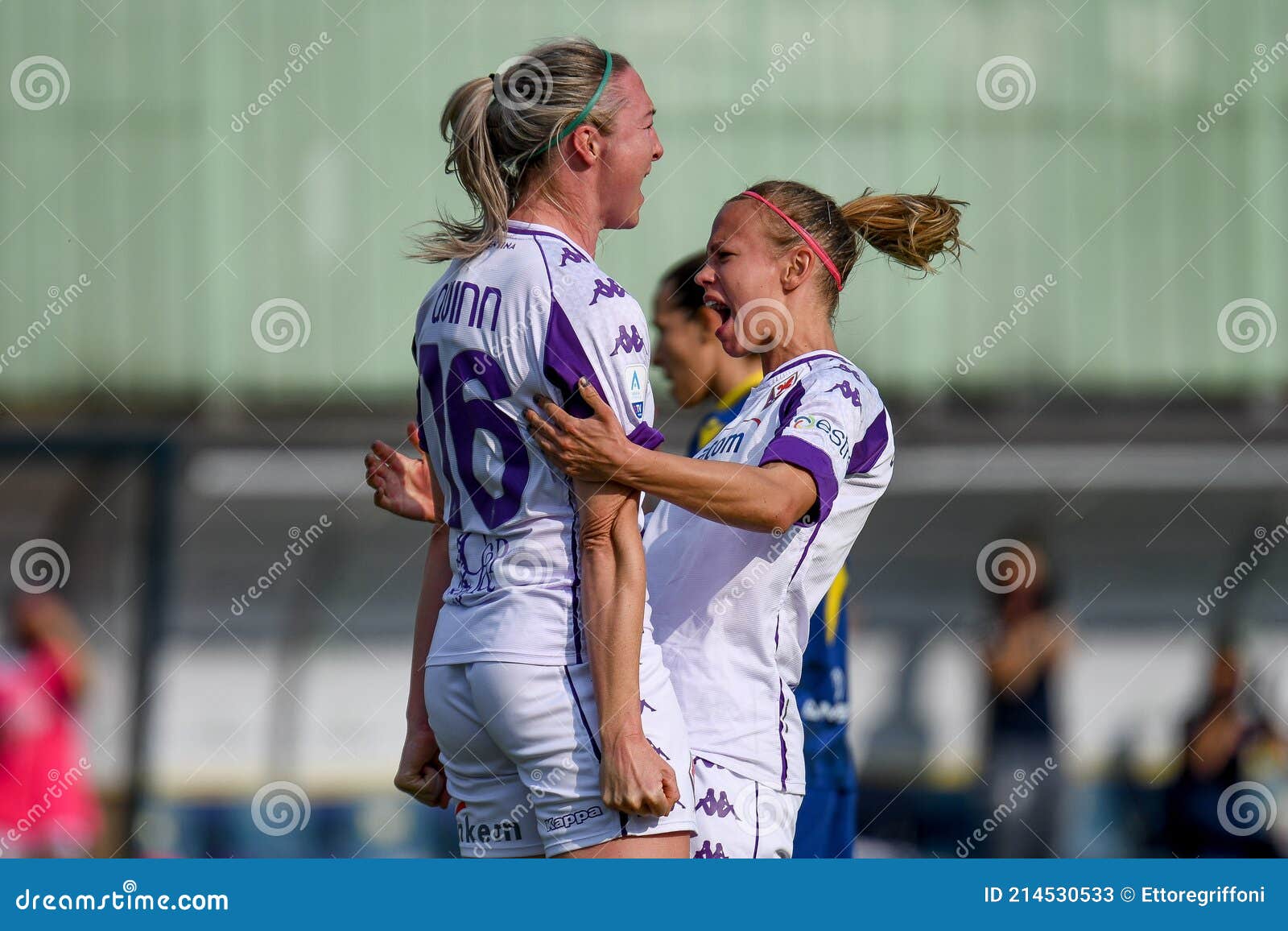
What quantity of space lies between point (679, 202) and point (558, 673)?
8.00 m

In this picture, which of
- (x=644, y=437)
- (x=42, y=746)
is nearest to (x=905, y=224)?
(x=644, y=437)

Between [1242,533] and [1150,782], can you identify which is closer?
[1150,782]

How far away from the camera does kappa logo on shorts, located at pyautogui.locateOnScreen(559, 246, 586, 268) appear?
81.2 inches

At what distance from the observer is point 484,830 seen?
2.12m

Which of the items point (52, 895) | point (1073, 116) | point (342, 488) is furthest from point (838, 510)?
point (1073, 116)

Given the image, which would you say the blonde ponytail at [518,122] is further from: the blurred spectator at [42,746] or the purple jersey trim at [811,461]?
the blurred spectator at [42,746]

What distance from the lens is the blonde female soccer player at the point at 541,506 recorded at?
1.99m

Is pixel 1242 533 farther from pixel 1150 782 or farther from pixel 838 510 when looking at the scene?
pixel 838 510

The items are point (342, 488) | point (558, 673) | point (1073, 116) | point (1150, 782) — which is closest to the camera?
point (558, 673)

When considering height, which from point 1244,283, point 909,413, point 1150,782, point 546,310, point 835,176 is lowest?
point 1150,782

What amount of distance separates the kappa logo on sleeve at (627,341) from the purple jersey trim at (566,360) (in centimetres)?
5

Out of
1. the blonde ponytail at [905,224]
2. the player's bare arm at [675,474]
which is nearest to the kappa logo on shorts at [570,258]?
the player's bare arm at [675,474]

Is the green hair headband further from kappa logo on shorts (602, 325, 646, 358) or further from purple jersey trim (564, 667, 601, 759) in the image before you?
purple jersey trim (564, 667, 601, 759)

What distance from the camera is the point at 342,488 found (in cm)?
921
